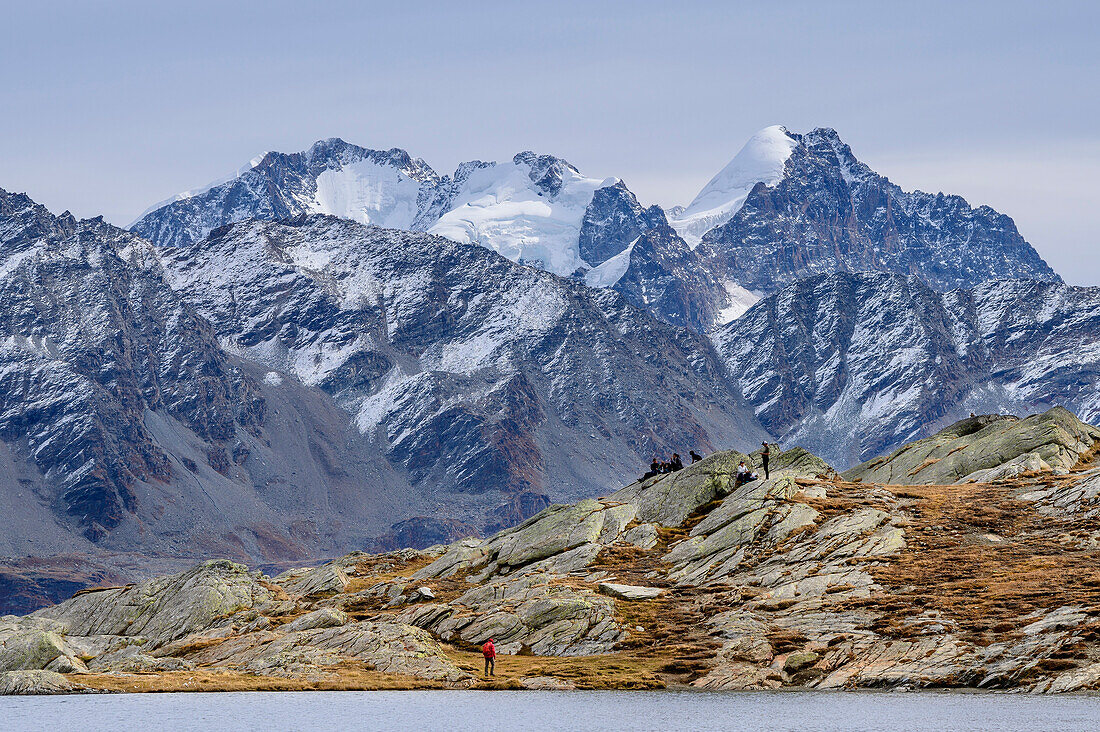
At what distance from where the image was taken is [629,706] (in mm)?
89312

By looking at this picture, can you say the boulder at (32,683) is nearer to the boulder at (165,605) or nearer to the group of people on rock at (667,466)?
the boulder at (165,605)

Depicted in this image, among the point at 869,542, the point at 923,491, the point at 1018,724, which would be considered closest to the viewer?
the point at 1018,724

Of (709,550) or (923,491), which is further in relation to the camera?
(923,491)

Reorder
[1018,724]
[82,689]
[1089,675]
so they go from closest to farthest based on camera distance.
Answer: [1018,724]
[1089,675]
[82,689]

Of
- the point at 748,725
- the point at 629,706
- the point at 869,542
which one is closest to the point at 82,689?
the point at 629,706

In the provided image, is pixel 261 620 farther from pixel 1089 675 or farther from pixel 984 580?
pixel 1089 675

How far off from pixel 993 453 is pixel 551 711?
232 feet

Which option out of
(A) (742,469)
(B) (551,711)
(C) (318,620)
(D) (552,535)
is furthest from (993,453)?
(B) (551,711)

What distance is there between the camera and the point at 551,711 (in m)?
89.1

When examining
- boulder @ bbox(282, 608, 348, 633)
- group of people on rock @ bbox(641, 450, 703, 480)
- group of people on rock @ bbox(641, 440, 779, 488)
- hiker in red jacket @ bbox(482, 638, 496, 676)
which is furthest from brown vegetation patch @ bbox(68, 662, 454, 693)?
group of people on rock @ bbox(641, 450, 703, 480)

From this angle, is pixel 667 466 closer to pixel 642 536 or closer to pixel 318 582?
pixel 642 536

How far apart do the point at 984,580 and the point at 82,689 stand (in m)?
64.6

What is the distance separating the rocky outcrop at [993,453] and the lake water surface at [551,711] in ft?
179

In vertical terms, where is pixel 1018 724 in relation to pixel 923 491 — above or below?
below
